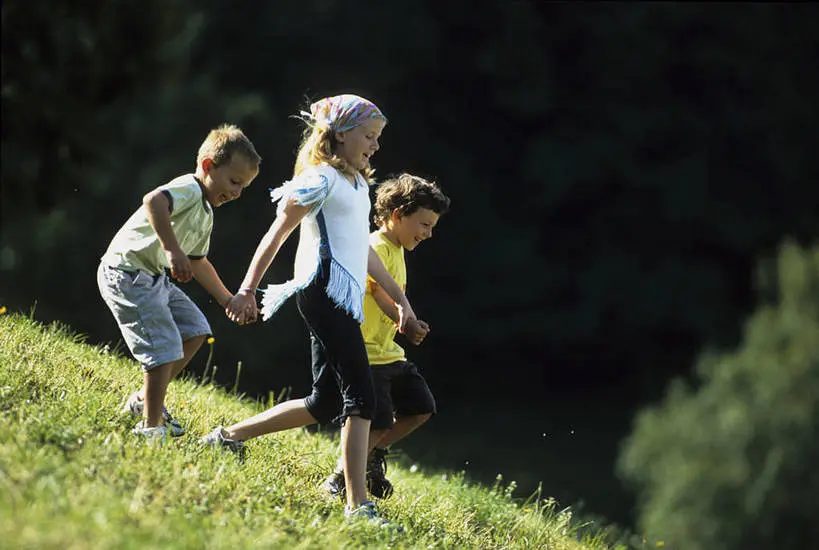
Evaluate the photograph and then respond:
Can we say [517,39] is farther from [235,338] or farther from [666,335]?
[235,338]

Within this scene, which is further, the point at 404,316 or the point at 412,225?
the point at 412,225

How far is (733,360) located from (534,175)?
21.3ft

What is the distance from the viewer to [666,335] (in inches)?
1040

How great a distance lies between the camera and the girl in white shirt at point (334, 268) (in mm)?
4270

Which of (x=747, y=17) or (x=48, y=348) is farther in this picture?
(x=747, y=17)

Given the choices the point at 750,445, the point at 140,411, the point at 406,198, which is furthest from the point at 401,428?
the point at 750,445

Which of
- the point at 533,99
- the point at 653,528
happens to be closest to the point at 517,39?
the point at 533,99

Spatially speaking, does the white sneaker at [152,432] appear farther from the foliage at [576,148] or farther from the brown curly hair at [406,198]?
the foliage at [576,148]

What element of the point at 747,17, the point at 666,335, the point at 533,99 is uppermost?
the point at 747,17

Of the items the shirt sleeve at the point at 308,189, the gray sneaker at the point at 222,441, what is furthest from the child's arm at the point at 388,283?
the gray sneaker at the point at 222,441

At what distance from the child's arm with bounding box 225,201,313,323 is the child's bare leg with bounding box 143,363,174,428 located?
43 centimetres

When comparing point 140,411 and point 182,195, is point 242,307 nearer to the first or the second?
point 182,195

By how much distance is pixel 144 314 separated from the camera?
4.50 meters

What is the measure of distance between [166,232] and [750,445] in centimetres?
1791
